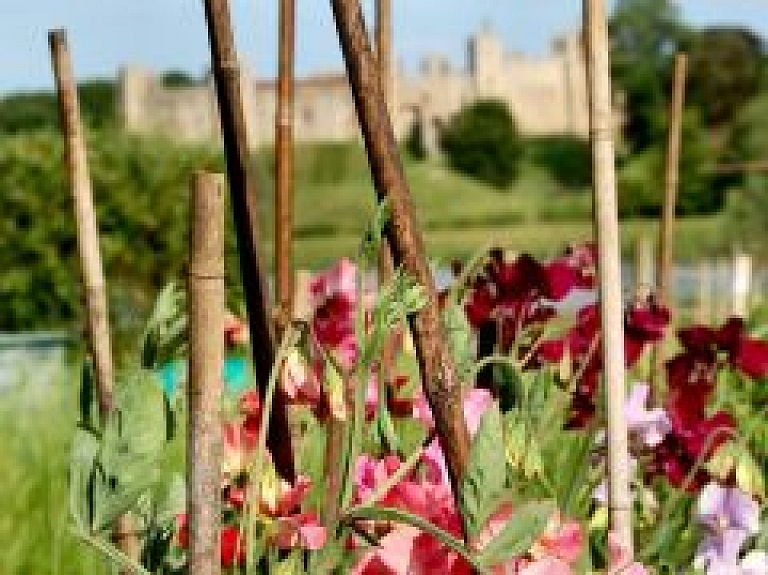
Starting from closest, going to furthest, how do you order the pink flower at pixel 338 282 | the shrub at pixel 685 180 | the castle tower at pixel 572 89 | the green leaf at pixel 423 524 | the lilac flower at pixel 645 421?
1. the green leaf at pixel 423 524
2. the lilac flower at pixel 645 421
3. the pink flower at pixel 338 282
4. the shrub at pixel 685 180
5. the castle tower at pixel 572 89

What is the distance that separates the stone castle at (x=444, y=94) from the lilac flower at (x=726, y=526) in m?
52.7

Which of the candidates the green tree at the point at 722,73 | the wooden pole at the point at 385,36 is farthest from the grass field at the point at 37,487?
the green tree at the point at 722,73

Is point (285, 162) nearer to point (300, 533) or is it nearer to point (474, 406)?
point (474, 406)

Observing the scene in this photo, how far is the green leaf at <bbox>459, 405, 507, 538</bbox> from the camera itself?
0.90 meters

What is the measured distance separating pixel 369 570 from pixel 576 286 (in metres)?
0.85

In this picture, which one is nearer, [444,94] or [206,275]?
[206,275]

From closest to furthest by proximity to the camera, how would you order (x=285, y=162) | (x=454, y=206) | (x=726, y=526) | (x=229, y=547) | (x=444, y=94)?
(x=229, y=547)
(x=285, y=162)
(x=726, y=526)
(x=454, y=206)
(x=444, y=94)

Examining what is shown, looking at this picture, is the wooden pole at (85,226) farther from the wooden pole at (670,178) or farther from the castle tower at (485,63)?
the castle tower at (485,63)

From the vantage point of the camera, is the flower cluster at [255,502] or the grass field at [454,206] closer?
the flower cluster at [255,502]

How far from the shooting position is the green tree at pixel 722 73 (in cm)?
5419

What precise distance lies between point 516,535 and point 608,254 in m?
0.56

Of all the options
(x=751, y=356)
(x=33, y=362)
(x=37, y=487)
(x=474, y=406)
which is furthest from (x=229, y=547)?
(x=33, y=362)

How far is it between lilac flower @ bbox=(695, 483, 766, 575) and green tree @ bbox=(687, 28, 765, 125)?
5239cm

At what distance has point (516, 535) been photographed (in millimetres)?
896
